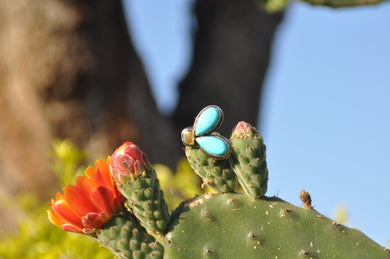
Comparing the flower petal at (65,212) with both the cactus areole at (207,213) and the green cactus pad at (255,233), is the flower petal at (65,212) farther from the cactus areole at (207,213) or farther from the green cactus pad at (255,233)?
the green cactus pad at (255,233)

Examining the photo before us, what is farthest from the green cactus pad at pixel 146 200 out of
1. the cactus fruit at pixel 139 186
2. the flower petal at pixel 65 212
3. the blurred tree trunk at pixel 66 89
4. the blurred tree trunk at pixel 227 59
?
the blurred tree trunk at pixel 227 59

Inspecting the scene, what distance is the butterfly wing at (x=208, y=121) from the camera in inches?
38.7

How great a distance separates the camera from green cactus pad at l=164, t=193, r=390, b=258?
3.20 ft

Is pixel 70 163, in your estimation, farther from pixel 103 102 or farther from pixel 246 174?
pixel 103 102

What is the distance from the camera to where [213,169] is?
1.00 meters

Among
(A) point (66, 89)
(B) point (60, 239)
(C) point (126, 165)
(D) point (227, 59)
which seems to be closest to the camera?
(C) point (126, 165)

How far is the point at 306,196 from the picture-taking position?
1026mm

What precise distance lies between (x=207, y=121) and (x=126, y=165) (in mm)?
178

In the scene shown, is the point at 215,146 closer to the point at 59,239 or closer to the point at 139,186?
the point at 139,186

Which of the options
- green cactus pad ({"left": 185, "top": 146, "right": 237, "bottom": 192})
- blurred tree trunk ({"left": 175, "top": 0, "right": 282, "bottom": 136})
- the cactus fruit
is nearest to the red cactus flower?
the cactus fruit

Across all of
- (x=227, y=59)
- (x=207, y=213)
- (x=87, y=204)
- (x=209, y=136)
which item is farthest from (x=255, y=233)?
(x=227, y=59)

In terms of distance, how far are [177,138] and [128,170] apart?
11.1ft

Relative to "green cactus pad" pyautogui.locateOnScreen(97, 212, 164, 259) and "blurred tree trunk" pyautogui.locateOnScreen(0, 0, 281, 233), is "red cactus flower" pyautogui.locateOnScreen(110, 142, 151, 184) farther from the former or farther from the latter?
"blurred tree trunk" pyautogui.locateOnScreen(0, 0, 281, 233)

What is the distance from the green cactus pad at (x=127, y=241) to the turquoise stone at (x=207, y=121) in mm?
224
